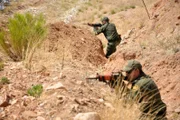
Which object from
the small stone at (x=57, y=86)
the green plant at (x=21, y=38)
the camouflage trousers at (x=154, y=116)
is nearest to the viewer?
the camouflage trousers at (x=154, y=116)

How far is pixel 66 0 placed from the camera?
25.4 meters

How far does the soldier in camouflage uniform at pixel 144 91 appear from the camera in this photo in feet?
15.9

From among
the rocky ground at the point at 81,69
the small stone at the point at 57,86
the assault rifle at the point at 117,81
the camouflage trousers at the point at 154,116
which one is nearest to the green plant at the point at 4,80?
the rocky ground at the point at 81,69

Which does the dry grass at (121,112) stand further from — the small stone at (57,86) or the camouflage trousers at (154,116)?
the small stone at (57,86)

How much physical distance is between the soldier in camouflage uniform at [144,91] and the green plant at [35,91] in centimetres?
131

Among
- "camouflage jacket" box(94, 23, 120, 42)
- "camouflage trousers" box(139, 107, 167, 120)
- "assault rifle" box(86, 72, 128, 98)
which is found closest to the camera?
"camouflage trousers" box(139, 107, 167, 120)

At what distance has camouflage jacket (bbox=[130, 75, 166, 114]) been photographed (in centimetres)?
482

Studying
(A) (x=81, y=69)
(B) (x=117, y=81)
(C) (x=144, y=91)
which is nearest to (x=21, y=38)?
(A) (x=81, y=69)

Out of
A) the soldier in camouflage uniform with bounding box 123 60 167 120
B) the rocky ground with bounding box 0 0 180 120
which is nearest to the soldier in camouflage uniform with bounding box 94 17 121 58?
the rocky ground with bounding box 0 0 180 120

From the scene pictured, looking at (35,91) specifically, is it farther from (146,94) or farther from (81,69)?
(81,69)

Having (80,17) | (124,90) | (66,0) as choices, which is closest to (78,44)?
(124,90)

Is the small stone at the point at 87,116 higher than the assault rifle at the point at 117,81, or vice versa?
the assault rifle at the point at 117,81

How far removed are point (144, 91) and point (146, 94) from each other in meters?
0.07

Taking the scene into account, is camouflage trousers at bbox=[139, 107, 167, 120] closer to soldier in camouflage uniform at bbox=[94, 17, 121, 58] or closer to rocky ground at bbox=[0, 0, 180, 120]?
rocky ground at bbox=[0, 0, 180, 120]
